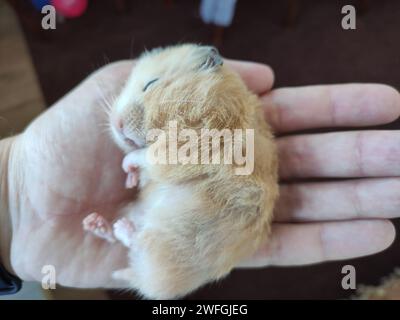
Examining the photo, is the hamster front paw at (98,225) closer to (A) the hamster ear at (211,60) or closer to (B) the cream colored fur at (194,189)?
(B) the cream colored fur at (194,189)

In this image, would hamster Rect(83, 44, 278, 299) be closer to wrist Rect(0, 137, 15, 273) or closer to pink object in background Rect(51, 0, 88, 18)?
wrist Rect(0, 137, 15, 273)

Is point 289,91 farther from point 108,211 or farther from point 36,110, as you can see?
point 36,110

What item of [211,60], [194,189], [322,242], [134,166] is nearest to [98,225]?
[134,166]

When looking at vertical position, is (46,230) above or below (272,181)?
below

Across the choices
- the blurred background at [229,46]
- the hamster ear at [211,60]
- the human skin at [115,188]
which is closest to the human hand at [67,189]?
the human skin at [115,188]

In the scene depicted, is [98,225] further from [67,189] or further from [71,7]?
[71,7]

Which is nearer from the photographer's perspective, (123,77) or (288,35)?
(123,77)
